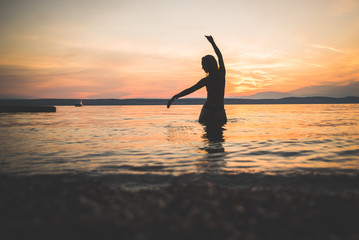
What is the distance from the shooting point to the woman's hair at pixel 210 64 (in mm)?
11500

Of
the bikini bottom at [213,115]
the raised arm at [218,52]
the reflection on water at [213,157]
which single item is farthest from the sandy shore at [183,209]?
the bikini bottom at [213,115]

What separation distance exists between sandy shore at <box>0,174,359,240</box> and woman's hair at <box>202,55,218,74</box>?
811cm

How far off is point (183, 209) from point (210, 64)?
31.3ft

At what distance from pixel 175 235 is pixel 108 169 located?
3.39 metres

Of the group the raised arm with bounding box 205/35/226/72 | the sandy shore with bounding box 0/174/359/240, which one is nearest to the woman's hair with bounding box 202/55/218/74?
the raised arm with bounding box 205/35/226/72

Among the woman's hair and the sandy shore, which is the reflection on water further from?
the woman's hair

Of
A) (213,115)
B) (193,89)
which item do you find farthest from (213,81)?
(213,115)

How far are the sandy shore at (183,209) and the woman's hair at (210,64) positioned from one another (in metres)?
8.11

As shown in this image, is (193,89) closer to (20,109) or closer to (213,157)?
(213,157)

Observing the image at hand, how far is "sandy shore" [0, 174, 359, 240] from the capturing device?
8.20ft

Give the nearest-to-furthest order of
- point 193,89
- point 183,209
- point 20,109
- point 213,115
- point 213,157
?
point 183,209 < point 213,157 < point 193,89 < point 213,115 < point 20,109

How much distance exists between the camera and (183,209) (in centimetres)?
304

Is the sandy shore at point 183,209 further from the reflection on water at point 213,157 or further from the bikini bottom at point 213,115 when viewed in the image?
the bikini bottom at point 213,115

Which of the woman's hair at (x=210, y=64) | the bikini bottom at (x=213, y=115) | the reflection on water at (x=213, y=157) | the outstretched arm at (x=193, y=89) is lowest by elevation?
the reflection on water at (x=213, y=157)
